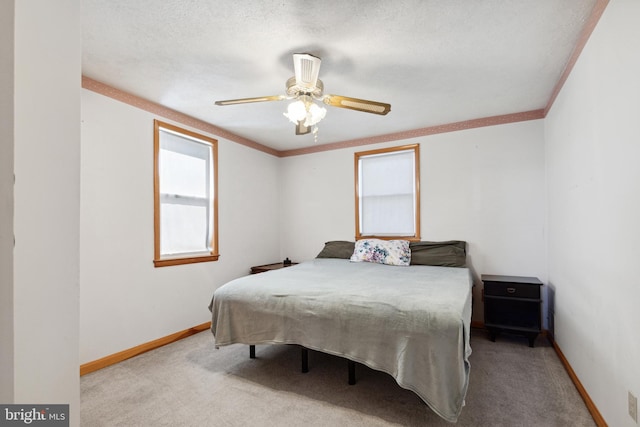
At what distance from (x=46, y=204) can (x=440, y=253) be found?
3.52 m

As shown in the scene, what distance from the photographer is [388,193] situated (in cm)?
414

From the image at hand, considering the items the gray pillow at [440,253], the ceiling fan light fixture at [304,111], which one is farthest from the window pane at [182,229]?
the gray pillow at [440,253]

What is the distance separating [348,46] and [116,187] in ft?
7.61

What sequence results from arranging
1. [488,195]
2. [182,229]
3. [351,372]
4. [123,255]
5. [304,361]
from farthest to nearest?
[488,195] → [182,229] → [123,255] → [304,361] → [351,372]

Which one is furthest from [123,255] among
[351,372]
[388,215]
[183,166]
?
[388,215]

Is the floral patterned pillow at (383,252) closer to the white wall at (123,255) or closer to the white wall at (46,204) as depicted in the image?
the white wall at (123,255)

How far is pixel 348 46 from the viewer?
6.81 ft

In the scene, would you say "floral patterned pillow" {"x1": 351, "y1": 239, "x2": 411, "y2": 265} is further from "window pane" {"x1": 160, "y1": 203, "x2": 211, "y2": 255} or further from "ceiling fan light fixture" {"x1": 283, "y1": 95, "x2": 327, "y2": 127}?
"ceiling fan light fixture" {"x1": 283, "y1": 95, "x2": 327, "y2": 127}

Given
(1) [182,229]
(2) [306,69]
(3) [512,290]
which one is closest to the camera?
(2) [306,69]

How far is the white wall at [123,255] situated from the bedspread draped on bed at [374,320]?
0.94 m

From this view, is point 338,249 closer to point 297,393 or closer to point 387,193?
point 387,193

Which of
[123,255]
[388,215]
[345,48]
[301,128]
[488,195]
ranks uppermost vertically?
[345,48]

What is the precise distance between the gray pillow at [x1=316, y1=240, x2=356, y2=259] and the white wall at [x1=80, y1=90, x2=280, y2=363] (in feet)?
4.63
